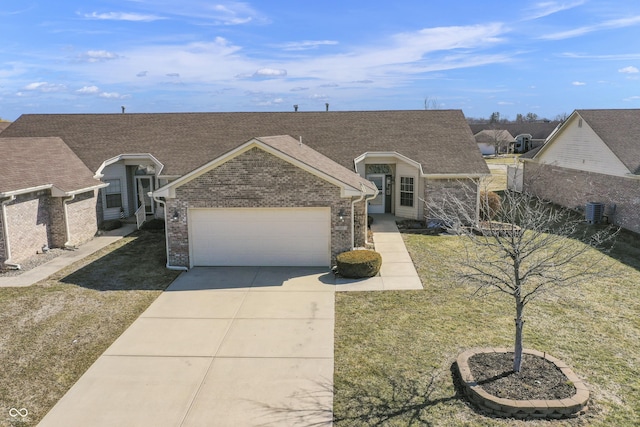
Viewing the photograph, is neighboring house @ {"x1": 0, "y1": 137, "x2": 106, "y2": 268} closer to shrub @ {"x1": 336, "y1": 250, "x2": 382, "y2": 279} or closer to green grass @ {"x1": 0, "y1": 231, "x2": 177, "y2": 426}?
green grass @ {"x1": 0, "y1": 231, "x2": 177, "y2": 426}

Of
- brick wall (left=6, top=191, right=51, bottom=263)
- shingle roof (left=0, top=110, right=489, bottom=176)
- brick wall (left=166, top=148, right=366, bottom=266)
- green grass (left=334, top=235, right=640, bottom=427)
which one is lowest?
green grass (left=334, top=235, right=640, bottom=427)

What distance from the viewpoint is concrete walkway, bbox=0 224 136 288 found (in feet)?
48.3

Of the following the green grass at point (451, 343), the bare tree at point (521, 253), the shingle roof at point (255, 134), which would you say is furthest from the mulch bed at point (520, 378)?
the shingle roof at point (255, 134)

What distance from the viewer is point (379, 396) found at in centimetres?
820

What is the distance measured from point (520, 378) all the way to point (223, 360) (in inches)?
216

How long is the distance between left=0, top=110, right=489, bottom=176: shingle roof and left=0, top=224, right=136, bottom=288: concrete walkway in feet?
10.5

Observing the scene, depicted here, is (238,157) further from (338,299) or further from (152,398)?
(152,398)

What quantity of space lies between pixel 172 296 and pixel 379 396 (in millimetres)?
7223

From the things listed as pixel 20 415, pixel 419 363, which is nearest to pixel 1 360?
pixel 20 415

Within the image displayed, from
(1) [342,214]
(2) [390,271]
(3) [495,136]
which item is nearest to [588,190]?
(2) [390,271]

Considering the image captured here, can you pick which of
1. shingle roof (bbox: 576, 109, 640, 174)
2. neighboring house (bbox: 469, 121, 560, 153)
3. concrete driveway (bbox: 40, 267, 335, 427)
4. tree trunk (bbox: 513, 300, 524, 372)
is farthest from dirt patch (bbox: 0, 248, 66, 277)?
neighboring house (bbox: 469, 121, 560, 153)

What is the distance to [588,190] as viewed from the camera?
932 inches

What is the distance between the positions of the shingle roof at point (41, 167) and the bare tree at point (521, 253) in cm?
1365

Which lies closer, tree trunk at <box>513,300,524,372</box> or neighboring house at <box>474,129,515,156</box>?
tree trunk at <box>513,300,524,372</box>
